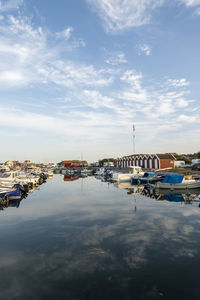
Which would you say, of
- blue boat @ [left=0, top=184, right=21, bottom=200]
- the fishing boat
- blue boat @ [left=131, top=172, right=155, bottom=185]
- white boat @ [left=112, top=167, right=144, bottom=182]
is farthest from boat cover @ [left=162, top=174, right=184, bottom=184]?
blue boat @ [left=0, top=184, right=21, bottom=200]

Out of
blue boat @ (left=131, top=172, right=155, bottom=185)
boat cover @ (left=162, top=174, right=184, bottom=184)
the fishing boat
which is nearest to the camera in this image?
boat cover @ (left=162, top=174, right=184, bottom=184)

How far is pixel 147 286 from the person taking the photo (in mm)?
8828

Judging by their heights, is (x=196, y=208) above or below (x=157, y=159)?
below

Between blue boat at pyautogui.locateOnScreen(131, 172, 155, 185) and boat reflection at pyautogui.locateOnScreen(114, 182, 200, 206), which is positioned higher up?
blue boat at pyautogui.locateOnScreen(131, 172, 155, 185)

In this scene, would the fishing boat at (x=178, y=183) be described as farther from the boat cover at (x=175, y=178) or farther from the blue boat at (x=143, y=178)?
the blue boat at (x=143, y=178)

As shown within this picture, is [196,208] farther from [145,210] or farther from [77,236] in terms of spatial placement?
[77,236]

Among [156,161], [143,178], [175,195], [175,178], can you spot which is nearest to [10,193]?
[175,195]

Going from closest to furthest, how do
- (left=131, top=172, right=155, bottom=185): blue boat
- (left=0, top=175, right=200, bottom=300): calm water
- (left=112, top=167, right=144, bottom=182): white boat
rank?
(left=0, top=175, right=200, bottom=300): calm water → (left=131, top=172, right=155, bottom=185): blue boat → (left=112, top=167, right=144, bottom=182): white boat

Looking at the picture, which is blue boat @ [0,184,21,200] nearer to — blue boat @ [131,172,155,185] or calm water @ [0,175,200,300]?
calm water @ [0,175,200,300]

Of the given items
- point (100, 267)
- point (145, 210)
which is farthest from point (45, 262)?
point (145, 210)

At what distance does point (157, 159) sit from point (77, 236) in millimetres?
69933

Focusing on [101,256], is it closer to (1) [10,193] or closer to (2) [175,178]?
(1) [10,193]

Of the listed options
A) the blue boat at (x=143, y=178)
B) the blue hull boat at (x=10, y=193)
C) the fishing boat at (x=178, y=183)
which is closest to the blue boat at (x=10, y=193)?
the blue hull boat at (x=10, y=193)

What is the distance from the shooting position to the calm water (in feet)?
28.3
